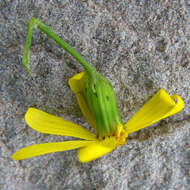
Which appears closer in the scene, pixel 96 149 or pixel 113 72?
pixel 96 149

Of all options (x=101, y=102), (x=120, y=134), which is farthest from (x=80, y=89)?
(x=120, y=134)

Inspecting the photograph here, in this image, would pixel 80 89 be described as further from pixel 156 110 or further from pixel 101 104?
pixel 156 110

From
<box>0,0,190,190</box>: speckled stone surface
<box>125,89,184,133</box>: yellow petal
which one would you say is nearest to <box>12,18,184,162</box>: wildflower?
<box>125,89,184,133</box>: yellow petal

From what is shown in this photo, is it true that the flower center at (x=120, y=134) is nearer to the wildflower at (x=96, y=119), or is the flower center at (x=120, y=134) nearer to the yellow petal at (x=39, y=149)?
the wildflower at (x=96, y=119)

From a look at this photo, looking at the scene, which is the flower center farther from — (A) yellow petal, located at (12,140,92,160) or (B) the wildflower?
(A) yellow petal, located at (12,140,92,160)

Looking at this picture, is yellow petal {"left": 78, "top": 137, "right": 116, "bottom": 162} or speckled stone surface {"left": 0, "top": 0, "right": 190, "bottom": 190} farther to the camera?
speckled stone surface {"left": 0, "top": 0, "right": 190, "bottom": 190}

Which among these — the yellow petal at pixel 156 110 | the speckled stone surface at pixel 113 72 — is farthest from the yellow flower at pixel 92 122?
the speckled stone surface at pixel 113 72

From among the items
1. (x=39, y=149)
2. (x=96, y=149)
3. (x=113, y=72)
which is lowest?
(x=96, y=149)
